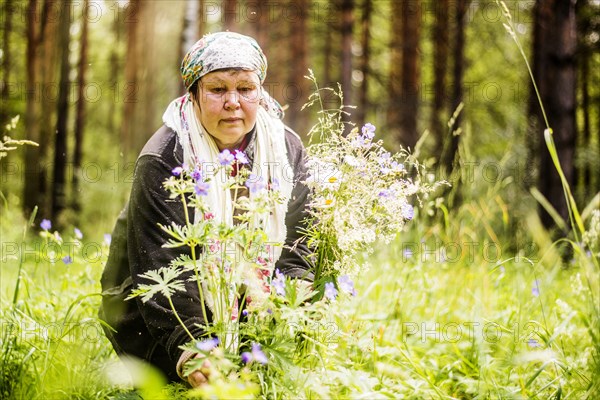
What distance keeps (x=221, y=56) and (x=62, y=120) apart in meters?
8.18

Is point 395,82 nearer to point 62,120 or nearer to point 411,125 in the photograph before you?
point 411,125

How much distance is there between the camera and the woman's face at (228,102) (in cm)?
239

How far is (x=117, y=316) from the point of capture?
2543 millimetres

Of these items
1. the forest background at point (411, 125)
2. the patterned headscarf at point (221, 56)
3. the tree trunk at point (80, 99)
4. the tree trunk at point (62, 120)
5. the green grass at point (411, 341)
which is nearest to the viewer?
the green grass at point (411, 341)

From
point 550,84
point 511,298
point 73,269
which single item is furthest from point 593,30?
point 73,269

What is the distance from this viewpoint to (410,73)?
1201 cm

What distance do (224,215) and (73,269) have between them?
2.17 metres

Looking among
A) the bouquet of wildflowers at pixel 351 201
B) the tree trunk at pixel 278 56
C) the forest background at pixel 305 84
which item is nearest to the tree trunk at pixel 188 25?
the forest background at pixel 305 84

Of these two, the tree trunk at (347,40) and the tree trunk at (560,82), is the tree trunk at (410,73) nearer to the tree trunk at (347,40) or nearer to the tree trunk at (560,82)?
the tree trunk at (347,40)

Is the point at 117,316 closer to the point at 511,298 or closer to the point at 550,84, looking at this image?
the point at 511,298

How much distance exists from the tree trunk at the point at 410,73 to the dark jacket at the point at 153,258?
8.82 metres

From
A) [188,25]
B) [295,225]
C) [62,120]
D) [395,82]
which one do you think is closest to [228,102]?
[295,225]

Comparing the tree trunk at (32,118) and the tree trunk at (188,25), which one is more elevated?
the tree trunk at (188,25)

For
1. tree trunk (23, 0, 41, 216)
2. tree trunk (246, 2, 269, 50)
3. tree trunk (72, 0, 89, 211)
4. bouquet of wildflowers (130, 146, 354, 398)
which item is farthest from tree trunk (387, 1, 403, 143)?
bouquet of wildflowers (130, 146, 354, 398)
